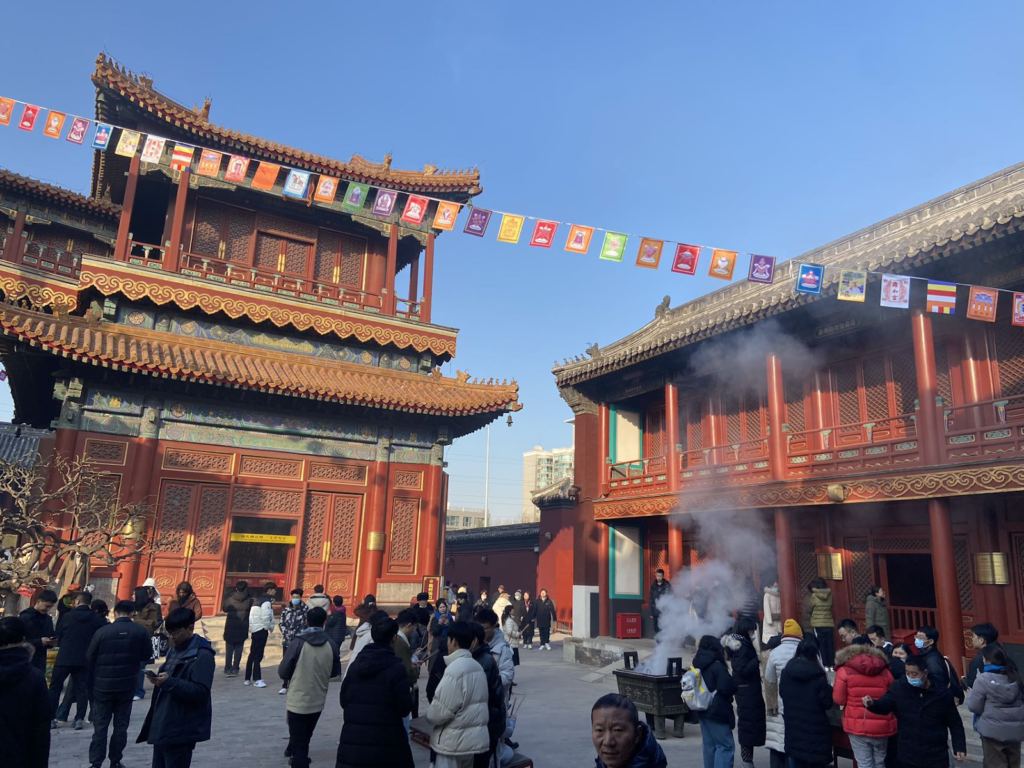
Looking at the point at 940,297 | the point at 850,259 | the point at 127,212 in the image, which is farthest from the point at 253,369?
the point at 850,259

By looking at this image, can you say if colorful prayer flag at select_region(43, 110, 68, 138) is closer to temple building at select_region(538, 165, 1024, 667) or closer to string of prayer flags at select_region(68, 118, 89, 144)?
string of prayer flags at select_region(68, 118, 89, 144)

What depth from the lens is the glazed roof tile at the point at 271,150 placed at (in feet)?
53.6

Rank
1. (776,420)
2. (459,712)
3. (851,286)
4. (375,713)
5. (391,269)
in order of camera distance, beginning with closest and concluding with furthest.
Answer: (375,713), (459,712), (851,286), (776,420), (391,269)

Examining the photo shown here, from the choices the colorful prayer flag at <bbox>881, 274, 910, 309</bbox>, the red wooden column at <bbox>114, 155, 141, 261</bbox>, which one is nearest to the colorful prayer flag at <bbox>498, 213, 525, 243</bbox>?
the colorful prayer flag at <bbox>881, 274, 910, 309</bbox>

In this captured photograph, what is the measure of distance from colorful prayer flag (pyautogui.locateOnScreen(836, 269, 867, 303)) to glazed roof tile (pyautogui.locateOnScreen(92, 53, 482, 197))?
11.9 meters

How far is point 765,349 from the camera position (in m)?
14.1

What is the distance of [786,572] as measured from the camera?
12695 mm

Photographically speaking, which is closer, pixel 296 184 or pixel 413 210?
pixel 296 184

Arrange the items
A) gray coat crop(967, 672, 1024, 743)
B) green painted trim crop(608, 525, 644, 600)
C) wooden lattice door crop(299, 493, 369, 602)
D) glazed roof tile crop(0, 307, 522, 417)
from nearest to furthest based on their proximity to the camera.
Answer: gray coat crop(967, 672, 1024, 743) < glazed roof tile crop(0, 307, 522, 417) < wooden lattice door crop(299, 493, 369, 602) < green painted trim crop(608, 525, 644, 600)

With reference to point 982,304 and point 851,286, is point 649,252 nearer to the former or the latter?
point 851,286

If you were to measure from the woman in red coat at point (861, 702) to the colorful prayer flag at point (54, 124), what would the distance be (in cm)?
1221

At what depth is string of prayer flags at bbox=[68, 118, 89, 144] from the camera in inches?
422

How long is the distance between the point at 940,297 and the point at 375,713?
10061 mm

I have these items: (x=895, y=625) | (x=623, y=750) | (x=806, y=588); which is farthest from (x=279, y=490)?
(x=623, y=750)
